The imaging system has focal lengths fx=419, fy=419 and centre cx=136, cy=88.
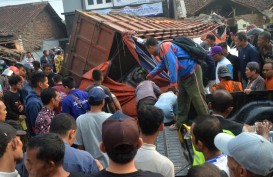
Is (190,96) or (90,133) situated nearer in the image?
(90,133)

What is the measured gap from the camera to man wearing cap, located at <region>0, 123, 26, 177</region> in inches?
121

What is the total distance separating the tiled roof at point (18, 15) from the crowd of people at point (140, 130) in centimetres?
2655

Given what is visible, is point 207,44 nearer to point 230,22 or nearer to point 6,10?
point 230,22

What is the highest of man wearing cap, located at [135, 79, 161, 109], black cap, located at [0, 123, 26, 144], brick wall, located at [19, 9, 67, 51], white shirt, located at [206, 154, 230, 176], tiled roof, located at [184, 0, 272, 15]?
black cap, located at [0, 123, 26, 144]

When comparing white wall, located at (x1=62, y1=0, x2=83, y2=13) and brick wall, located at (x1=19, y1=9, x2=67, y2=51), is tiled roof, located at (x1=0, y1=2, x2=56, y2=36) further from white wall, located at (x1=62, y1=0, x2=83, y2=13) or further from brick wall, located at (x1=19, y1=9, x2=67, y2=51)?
white wall, located at (x1=62, y1=0, x2=83, y2=13)

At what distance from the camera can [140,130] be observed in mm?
3627

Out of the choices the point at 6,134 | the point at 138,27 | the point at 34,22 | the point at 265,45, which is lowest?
the point at 34,22

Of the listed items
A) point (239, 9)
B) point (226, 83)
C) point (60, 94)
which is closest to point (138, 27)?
point (60, 94)

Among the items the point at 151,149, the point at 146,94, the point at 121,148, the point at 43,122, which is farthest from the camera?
the point at 146,94

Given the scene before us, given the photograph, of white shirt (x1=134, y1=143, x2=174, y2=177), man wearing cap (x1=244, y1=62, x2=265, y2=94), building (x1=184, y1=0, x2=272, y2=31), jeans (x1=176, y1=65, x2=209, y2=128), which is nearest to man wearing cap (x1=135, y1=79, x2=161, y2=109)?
jeans (x1=176, y1=65, x2=209, y2=128)

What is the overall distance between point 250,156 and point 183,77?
12.9 ft

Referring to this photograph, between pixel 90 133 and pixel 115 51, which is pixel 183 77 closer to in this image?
pixel 90 133

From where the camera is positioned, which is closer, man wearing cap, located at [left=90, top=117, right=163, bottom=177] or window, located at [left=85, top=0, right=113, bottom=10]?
man wearing cap, located at [left=90, top=117, right=163, bottom=177]

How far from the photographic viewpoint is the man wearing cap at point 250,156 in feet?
7.66
